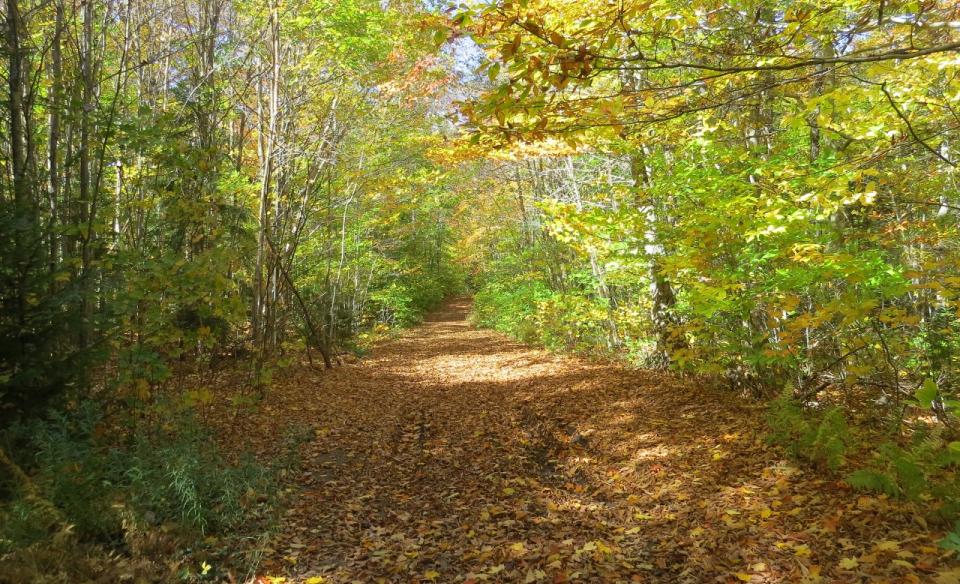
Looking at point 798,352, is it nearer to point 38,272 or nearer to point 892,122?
point 892,122

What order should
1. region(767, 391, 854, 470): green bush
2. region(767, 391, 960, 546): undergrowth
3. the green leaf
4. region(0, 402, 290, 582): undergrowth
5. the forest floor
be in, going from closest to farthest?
region(0, 402, 290, 582): undergrowth < the green leaf < the forest floor < region(767, 391, 960, 546): undergrowth < region(767, 391, 854, 470): green bush

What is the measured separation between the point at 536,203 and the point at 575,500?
4.30m

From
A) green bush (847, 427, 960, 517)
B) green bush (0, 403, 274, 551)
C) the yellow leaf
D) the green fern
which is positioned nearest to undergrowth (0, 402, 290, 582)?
green bush (0, 403, 274, 551)

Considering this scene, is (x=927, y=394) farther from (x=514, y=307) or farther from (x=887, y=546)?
(x=514, y=307)

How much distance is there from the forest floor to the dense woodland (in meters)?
0.32

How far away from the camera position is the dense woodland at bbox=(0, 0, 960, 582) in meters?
3.81

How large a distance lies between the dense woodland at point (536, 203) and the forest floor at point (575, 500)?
12.6 inches

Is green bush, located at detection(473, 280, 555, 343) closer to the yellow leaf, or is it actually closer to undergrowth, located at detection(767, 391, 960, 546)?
undergrowth, located at detection(767, 391, 960, 546)

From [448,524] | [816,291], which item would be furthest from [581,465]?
[816,291]

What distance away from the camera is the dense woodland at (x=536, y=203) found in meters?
3.81

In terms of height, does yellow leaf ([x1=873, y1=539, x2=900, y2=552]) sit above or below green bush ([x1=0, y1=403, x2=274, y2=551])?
below

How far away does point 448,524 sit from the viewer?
4656mm

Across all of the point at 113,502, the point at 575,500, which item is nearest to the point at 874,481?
the point at 575,500

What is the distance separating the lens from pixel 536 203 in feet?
25.7
